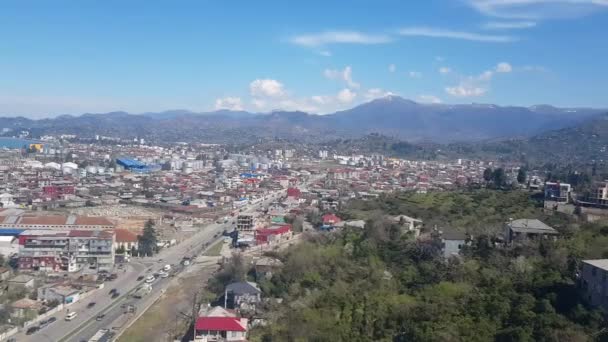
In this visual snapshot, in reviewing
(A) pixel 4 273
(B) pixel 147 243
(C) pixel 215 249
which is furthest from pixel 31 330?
(C) pixel 215 249

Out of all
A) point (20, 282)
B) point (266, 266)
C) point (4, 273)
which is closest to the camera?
point (20, 282)

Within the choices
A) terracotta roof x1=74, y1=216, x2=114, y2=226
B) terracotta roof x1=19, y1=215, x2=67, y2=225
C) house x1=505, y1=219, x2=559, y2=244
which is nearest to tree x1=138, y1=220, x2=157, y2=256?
terracotta roof x1=74, y1=216, x2=114, y2=226

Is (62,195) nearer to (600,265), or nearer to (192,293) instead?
(192,293)

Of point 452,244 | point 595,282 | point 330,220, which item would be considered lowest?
point 330,220

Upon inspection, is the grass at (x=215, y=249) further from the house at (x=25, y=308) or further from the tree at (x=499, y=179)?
the tree at (x=499, y=179)

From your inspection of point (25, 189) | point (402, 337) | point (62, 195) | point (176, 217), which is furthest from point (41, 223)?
point (402, 337)

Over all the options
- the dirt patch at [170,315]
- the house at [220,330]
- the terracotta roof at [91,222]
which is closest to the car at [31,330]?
the dirt patch at [170,315]

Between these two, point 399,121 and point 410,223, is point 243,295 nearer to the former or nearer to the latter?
point 410,223
